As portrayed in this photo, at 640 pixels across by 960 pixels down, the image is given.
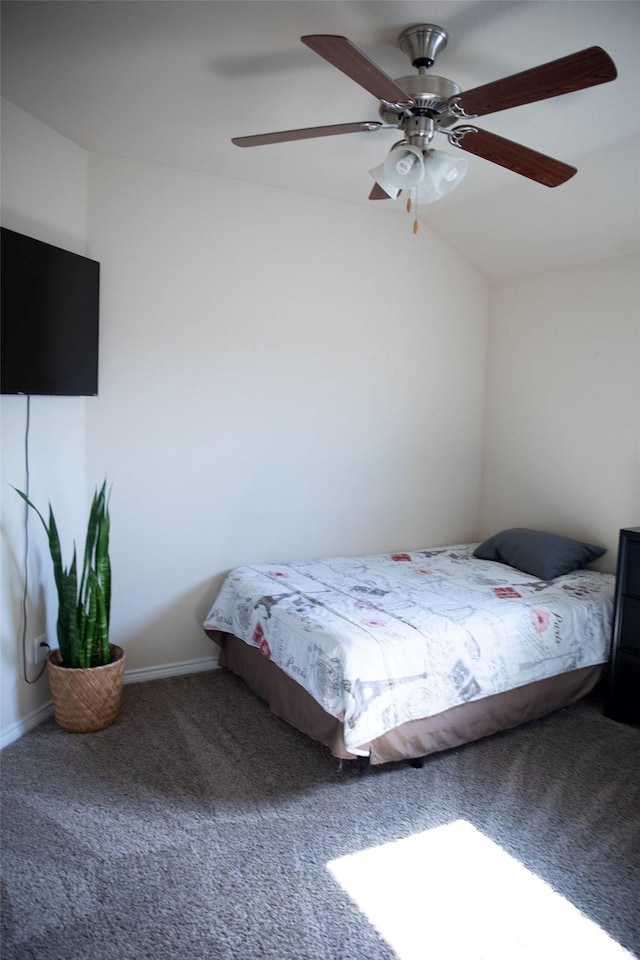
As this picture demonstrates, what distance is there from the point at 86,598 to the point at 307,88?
2142 mm

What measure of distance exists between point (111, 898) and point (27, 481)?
1.55 meters

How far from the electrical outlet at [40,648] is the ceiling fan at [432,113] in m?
2.13

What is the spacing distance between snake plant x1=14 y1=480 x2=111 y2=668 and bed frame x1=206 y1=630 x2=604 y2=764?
690 mm

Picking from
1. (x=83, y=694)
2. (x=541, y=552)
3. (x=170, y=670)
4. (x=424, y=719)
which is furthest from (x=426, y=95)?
(x=170, y=670)

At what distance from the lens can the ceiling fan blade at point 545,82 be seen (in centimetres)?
151

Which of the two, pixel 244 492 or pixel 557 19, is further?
pixel 244 492

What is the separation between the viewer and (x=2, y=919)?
1679 mm

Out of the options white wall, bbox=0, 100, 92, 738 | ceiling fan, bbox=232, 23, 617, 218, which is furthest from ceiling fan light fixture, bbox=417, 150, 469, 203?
white wall, bbox=0, 100, 92, 738

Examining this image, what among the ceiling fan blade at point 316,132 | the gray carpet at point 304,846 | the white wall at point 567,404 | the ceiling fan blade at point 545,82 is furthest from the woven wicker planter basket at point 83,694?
the white wall at point 567,404

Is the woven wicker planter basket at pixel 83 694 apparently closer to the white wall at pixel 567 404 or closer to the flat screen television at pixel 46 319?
the flat screen television at pixel 46 319

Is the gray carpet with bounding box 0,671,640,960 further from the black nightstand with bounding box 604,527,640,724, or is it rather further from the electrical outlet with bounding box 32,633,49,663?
the electrical outlet with bounding box 32,633,49,663

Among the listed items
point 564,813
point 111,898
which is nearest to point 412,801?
point 564,813

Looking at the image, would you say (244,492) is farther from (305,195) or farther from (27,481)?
(305,195)

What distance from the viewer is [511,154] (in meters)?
2.01
